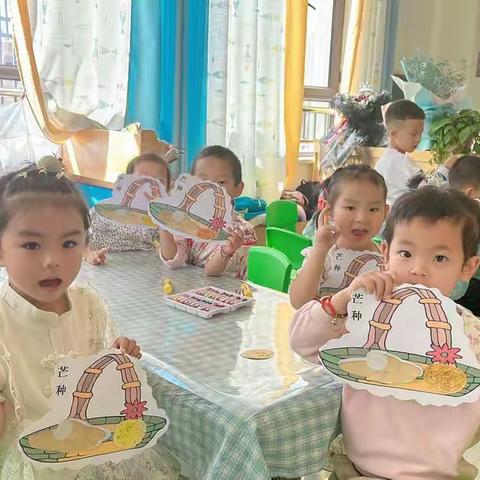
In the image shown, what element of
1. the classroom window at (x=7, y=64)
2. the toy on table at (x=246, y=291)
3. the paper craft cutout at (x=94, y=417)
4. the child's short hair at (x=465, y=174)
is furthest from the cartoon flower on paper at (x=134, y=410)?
the classroom window at (x=7, y=64)

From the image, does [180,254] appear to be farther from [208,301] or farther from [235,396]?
[235,396]

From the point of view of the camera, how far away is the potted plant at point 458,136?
3.89 m

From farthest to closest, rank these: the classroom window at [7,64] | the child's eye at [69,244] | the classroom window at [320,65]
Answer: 1. the classroom window at [320,65]
2. the classroom window at [7,64]
3. the child's eye at [69,244]

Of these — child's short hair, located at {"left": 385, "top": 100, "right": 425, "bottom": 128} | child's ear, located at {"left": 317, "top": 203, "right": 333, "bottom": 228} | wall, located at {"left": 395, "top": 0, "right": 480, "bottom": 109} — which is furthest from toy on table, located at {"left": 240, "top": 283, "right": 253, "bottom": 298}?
wall, located at {"left": 395, "top": 0, "right": 480, "bottom": 109}

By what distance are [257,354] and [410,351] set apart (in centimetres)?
36

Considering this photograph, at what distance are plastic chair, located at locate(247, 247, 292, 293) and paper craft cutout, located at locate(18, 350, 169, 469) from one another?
3.59ft

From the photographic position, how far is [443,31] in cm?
624

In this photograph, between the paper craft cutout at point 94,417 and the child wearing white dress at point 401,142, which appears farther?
the child wearing white dress at point 401,142

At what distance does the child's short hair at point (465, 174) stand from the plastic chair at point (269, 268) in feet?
3.72

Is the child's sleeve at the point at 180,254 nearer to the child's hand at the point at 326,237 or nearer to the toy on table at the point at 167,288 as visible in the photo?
the toy on table at the point at 167,288

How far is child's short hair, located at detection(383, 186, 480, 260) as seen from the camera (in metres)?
1.25

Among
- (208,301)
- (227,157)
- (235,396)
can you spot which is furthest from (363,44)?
(235,396)

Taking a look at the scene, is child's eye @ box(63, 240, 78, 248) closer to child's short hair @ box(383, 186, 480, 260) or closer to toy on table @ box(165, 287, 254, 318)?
toy on table @ box(165, 287, 254, 318)

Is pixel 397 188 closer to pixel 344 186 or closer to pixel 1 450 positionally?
pixel 344 186
